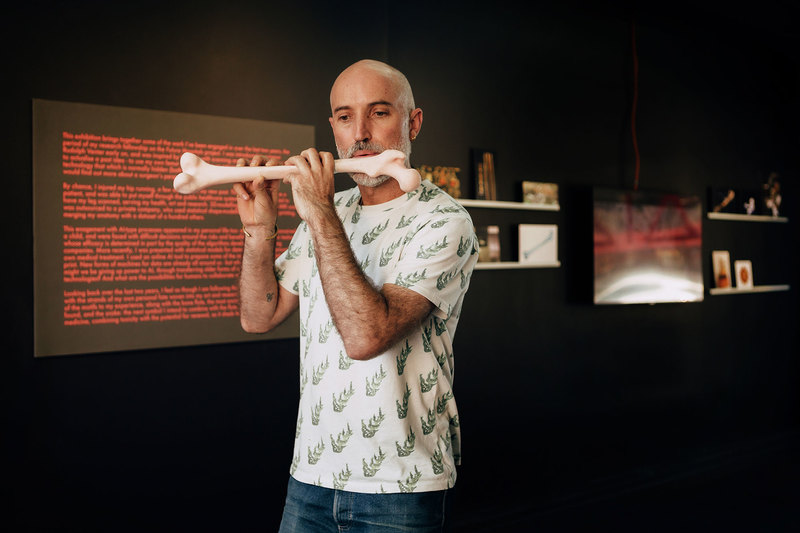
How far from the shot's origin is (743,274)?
4641mm

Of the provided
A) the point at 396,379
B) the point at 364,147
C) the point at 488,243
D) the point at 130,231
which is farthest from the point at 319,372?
the point at 488,243

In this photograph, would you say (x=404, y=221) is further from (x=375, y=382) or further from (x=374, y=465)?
(x=374, y=465)

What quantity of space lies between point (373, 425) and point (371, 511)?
6.9 inches

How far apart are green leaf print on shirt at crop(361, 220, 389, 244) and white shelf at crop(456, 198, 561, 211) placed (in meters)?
1.73

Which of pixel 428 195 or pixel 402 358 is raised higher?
pixel 428 195

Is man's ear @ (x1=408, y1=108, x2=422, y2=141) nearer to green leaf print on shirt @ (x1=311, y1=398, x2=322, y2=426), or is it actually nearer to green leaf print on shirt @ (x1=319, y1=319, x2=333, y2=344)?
green leaf print on shirt @ (x1=319, y1=319, x2=333, y2=344)

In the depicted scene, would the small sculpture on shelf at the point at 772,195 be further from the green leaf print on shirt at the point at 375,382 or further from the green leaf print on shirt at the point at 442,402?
the green leaf print on shirt at the point at 375,382

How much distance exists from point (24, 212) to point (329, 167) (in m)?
1.53

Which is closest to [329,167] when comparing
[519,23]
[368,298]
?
[368,298]

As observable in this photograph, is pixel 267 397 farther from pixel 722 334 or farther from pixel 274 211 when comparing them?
pixel 722 334

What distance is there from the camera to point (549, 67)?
3.72 meters

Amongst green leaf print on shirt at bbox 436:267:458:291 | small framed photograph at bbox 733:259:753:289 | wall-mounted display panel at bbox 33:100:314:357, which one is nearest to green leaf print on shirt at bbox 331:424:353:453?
green leaf print on shirt at bbox 436:267:458:291

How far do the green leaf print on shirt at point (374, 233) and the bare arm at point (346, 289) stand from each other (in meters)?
0.18

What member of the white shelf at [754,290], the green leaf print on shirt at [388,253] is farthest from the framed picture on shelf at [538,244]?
the green leaf print on shirt at [388,253]
